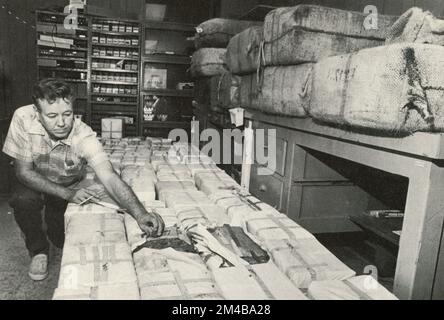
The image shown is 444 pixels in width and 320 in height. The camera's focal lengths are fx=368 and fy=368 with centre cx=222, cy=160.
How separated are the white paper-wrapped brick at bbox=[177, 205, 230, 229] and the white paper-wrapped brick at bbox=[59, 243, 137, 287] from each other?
46 cm

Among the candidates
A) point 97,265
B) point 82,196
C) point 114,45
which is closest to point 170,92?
point 114,45

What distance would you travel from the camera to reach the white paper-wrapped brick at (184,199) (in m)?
2.50

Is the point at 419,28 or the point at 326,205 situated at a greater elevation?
the point at 419,28

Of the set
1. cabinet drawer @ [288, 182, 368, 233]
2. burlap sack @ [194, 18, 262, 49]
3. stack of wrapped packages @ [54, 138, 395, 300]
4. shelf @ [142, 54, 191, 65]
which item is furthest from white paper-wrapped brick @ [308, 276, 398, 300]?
shelf @ [142, 54, 191, 65]

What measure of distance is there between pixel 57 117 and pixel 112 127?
3327 millimetres

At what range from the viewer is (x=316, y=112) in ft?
7.59

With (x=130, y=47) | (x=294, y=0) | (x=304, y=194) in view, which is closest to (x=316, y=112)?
(x=304, y=194)

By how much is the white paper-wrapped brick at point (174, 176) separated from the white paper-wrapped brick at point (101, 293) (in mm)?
1735

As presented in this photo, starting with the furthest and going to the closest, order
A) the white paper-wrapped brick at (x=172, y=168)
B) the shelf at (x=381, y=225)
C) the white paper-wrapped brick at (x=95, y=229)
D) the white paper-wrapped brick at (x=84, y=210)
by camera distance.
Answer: the white paper-wrapped brick at (x=172, y=168) < the shelf at (x=381, y=225) < the white paper-wrapped brick at (x=84, y=210) < the white paper-wrapped brick at (x=95, y=229)

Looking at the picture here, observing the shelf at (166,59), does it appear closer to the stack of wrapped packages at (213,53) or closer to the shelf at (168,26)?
the shelf at (168,26)

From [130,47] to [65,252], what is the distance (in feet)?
16.6

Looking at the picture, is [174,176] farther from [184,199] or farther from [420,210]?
[420,210]

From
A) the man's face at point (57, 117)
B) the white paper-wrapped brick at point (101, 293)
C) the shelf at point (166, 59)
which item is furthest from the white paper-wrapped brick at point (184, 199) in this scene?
the shelf at point (166, 59)

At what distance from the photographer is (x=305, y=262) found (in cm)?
177
